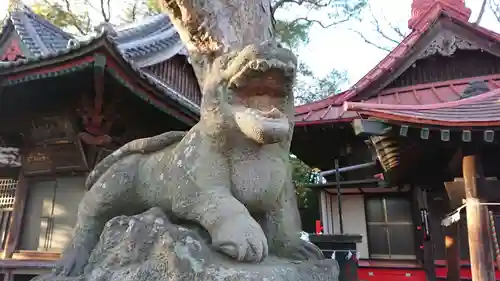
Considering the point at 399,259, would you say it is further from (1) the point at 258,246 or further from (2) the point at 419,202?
(1) the point at 258,246

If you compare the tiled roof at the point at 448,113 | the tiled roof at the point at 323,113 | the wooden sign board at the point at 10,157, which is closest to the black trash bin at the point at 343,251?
the tiled roof at the point at 323,113

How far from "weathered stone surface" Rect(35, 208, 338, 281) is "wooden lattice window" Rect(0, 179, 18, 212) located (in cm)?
502

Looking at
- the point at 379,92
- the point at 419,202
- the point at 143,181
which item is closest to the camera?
the point at 143,181

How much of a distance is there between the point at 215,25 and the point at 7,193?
489 cm

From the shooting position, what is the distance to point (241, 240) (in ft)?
4.15

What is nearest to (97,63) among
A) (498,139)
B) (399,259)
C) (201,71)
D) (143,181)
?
(201,71)

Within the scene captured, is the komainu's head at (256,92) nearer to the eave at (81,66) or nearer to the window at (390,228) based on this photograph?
the eave at (81,66)

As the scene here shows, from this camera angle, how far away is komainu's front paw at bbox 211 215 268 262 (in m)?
1.25

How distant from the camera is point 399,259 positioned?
6641 millimetres

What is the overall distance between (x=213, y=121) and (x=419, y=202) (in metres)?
5.89

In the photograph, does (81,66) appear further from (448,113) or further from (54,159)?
(448,113)

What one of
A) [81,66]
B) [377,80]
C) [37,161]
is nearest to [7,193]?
[37,161]

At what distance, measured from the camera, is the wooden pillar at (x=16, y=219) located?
5438 mm

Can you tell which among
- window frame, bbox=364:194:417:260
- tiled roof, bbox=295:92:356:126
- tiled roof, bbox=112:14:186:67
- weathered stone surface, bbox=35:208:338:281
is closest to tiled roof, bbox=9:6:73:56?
tiled roof, bbox=112:14:186:67
